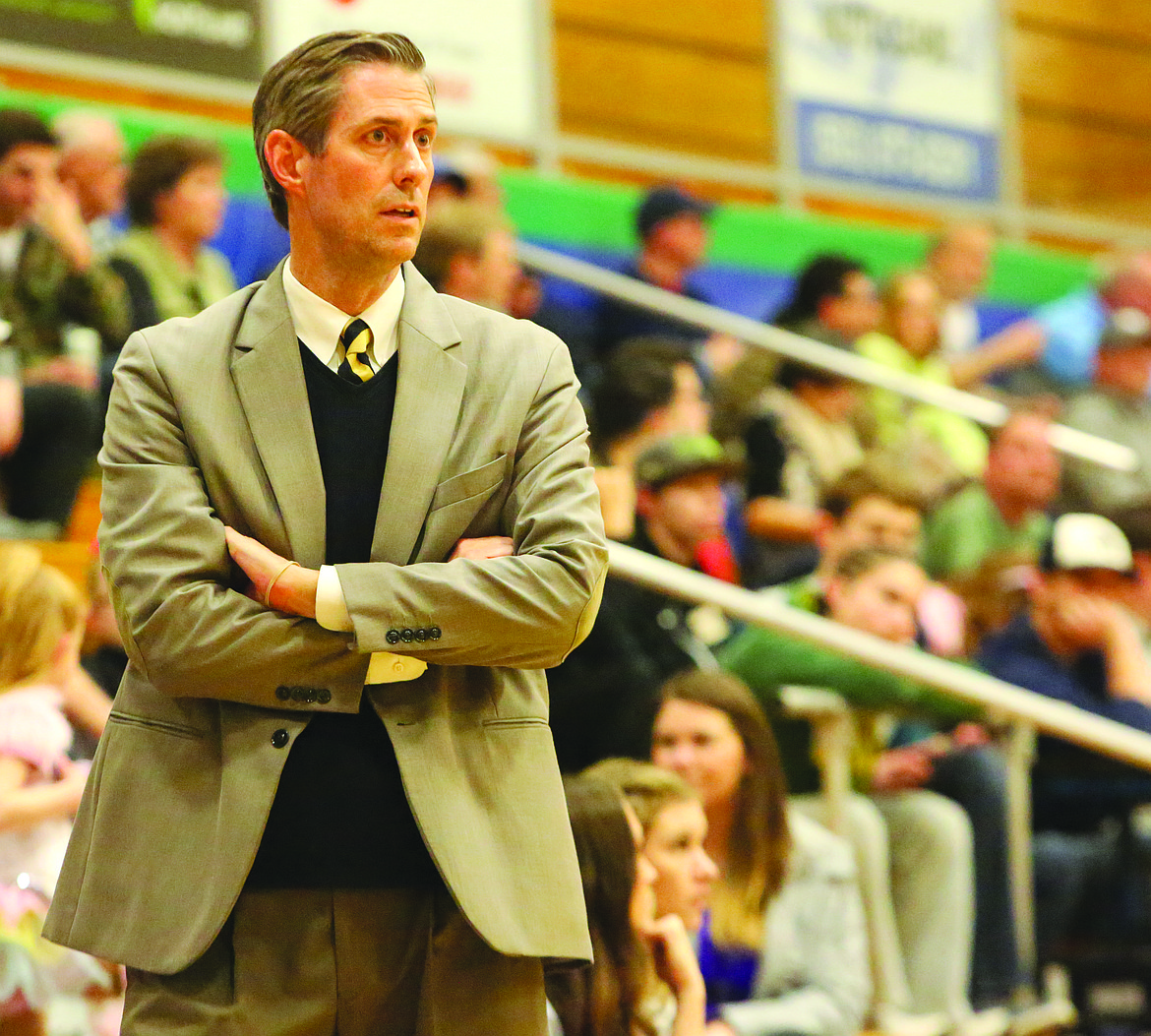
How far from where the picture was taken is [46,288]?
3887mm

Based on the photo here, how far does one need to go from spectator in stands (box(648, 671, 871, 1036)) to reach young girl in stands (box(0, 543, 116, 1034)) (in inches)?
40.3

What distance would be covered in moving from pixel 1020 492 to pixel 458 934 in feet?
14.0

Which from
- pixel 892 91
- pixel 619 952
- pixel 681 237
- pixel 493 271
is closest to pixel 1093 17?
pixel 892 91

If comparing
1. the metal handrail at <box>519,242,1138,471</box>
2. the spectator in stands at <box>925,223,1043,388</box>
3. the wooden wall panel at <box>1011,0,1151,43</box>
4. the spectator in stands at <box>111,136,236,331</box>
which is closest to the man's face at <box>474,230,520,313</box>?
the spectator in stands at <box>111,136,236,331</box>

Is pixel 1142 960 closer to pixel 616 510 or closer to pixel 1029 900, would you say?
pixel 1029 900

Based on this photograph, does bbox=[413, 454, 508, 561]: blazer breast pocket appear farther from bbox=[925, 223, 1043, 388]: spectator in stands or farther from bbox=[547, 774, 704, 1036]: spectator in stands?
bbox=[925, 223, 1043, 388]: spectator in stands

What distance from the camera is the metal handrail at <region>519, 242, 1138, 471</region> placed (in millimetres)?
5605

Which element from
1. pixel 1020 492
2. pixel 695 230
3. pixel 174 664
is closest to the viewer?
pixel 174 664

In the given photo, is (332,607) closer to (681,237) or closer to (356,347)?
(356,347)

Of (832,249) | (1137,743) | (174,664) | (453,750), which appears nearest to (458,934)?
(453,750)

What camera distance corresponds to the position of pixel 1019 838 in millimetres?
3809

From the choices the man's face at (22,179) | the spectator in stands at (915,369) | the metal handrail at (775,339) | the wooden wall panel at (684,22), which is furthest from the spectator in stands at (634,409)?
the wooden wall panel at (684,22)

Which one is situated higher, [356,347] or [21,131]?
[21,131]

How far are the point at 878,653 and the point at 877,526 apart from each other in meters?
1.12
